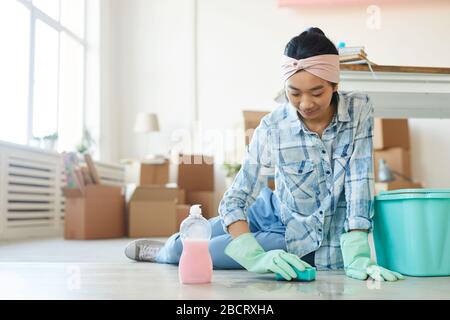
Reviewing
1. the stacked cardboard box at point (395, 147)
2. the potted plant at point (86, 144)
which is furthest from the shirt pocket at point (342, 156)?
the potted plant at point (86, 144)

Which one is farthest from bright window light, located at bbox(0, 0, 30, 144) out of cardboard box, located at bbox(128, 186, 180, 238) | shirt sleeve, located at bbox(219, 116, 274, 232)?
shirt sleeve, located at bbox(219, 116, 274, 232)

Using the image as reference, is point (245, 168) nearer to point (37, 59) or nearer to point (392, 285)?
point (392, 285)

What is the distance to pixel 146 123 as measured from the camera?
5656 millimetres

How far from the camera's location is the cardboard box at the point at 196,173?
5512 millimetres

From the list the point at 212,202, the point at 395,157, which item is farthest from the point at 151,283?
the point at 395,157

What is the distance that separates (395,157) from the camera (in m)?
5.32

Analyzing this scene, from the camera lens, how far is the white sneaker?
1978 mm

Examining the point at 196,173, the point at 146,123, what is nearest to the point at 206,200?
the point at 196,173

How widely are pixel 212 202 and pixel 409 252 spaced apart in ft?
13.1

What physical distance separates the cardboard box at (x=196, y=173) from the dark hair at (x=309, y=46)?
4.08 metres

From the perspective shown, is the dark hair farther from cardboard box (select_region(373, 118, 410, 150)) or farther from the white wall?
the white wall

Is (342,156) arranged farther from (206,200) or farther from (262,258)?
(206,200)

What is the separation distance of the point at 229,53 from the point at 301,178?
4651 millimetres

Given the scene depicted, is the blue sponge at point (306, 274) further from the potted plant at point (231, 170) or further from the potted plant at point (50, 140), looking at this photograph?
the potted plant at point (231, 170)
